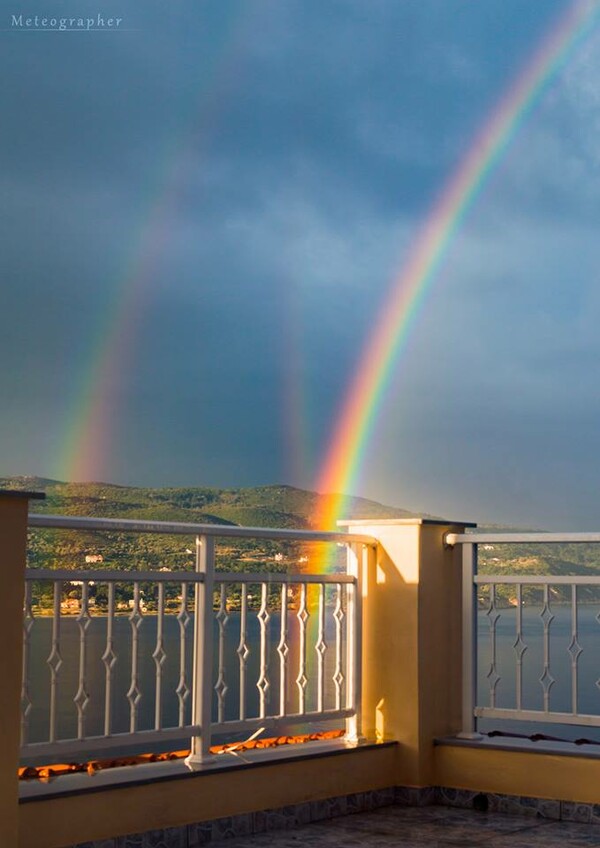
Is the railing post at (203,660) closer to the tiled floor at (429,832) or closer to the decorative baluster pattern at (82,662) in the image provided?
the tiled floor at (429,832)

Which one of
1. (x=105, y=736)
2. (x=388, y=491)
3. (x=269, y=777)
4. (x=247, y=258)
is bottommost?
(x=269, y=777)

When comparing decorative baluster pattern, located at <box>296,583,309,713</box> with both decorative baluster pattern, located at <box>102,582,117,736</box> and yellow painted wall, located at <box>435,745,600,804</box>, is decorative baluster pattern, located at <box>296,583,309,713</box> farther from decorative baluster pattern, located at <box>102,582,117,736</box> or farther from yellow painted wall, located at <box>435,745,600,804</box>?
decorative baluster pattern, located at <box>102,582,117,736</box>

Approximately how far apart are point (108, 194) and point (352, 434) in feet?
45.0

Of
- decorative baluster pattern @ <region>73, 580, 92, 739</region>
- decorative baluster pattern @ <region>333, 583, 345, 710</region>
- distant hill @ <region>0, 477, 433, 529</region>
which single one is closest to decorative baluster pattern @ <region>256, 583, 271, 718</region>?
decorative baluster pattern @ <region>333, 583, 345, 710</region>

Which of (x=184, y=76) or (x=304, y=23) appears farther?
(x=184, y=76)

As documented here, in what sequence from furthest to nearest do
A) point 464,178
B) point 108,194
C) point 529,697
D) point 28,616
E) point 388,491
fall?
point 108,194
point 388,491
point 464,178
point 529,697
point 28,616

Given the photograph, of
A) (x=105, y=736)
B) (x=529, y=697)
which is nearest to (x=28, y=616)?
(x=105, y=736)

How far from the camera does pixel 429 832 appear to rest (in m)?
4.21

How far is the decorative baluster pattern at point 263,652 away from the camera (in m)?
4.23

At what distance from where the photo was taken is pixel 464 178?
19875mm

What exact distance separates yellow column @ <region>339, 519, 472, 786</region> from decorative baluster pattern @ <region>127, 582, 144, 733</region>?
62.8 inches

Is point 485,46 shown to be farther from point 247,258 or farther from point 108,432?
point 108,432

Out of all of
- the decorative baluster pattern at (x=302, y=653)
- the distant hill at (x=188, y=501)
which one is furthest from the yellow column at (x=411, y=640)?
the distant hill at (x=188, y=501)

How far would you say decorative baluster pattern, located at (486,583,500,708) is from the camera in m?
4.84
